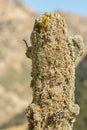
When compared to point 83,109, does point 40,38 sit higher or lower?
lower

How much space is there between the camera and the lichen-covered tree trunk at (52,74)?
39.1 ft

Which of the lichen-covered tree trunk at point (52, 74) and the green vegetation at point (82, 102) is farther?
the green vegetation at point (82, 102)

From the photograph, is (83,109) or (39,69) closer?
(39,69)

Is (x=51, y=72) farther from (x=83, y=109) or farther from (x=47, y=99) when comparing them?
(x=83, y=109)

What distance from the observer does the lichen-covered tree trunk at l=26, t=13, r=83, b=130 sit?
11.9 m

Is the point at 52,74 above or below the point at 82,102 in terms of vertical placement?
below

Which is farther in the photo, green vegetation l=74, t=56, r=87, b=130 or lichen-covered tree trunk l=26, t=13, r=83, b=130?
green vegetation l=74, t=56, r=87, b=130

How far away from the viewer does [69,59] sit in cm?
1211

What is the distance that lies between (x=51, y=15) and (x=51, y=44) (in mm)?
649

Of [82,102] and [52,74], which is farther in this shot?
[82,102]

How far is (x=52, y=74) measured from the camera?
476 inches

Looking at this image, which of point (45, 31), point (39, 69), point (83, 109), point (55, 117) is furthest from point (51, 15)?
point (83, 109)

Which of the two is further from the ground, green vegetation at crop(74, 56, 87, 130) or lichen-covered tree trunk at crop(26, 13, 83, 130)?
green vegetation at crop(74, 56, 87, 130)

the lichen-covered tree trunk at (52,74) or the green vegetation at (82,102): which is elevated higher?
the green vegetation at (82,102)
